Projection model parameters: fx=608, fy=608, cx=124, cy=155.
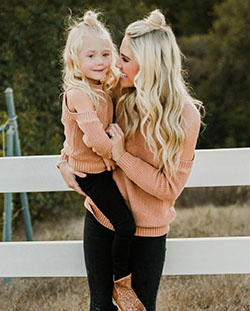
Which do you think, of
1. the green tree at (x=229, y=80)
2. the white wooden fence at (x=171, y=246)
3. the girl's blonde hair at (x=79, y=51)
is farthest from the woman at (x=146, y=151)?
the green tree at (x=229, y=80)

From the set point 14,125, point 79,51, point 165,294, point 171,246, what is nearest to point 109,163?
point 79,51

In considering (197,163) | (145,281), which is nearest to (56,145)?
(197,163)

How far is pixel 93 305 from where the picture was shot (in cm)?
263

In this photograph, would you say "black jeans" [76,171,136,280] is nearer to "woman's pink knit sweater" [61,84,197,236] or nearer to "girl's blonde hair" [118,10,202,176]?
"woman's pink knit sweater" [61,84,197,236]

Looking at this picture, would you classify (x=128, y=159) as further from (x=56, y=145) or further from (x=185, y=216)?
(x=56, y=145)

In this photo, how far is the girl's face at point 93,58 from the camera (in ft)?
8.00

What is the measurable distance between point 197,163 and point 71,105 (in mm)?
913

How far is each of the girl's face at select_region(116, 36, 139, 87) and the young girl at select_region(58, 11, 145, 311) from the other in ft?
0.28

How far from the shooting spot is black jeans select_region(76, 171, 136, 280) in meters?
2.43

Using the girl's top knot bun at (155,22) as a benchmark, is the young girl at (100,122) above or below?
below

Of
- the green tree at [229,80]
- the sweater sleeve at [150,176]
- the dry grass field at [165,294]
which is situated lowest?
the green tree at [229,80]

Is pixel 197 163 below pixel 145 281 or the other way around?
the other way around

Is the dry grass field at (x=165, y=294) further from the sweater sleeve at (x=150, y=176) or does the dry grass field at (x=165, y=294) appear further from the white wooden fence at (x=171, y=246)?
the sweater sleeve at (x=150, y=176)

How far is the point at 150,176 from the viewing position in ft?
7.91
